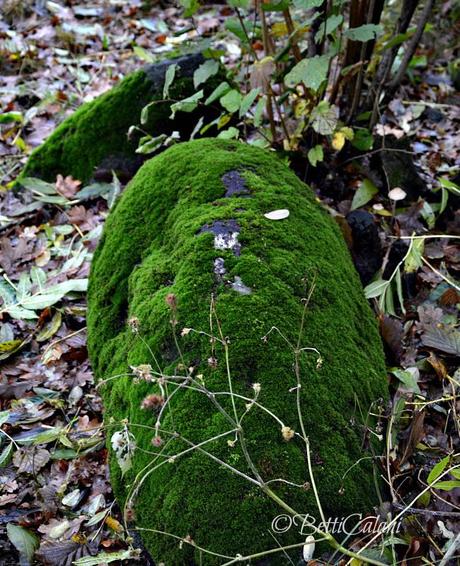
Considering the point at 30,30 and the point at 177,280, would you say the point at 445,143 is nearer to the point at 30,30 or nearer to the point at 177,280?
the point at 177,280

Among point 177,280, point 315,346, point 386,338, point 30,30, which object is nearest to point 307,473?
point 315,346

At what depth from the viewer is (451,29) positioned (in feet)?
15.9

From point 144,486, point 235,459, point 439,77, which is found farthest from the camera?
point 439,77

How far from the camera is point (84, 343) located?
2.87 m

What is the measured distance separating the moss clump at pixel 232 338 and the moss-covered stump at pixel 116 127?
1244 mm

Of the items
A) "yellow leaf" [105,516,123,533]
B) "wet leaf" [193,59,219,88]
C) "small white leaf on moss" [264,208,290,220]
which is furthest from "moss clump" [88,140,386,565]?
"wet leaf" [193,59,219,88]

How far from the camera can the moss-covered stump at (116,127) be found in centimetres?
383

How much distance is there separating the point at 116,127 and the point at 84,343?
1733 mm

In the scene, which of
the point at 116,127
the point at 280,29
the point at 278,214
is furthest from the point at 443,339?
the point at 116,127

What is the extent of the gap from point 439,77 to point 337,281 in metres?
3.25

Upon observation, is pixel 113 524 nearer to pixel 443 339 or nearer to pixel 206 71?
pixel 443 339

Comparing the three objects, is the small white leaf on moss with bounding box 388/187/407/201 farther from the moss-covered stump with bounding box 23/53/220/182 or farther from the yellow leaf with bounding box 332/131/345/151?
the moss-covered stump with bounding box 23/53/220/182

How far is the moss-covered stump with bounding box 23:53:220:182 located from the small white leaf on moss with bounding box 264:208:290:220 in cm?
181

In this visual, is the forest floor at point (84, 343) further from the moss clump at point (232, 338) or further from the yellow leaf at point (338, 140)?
the yellow leaf at point (338, 140)
